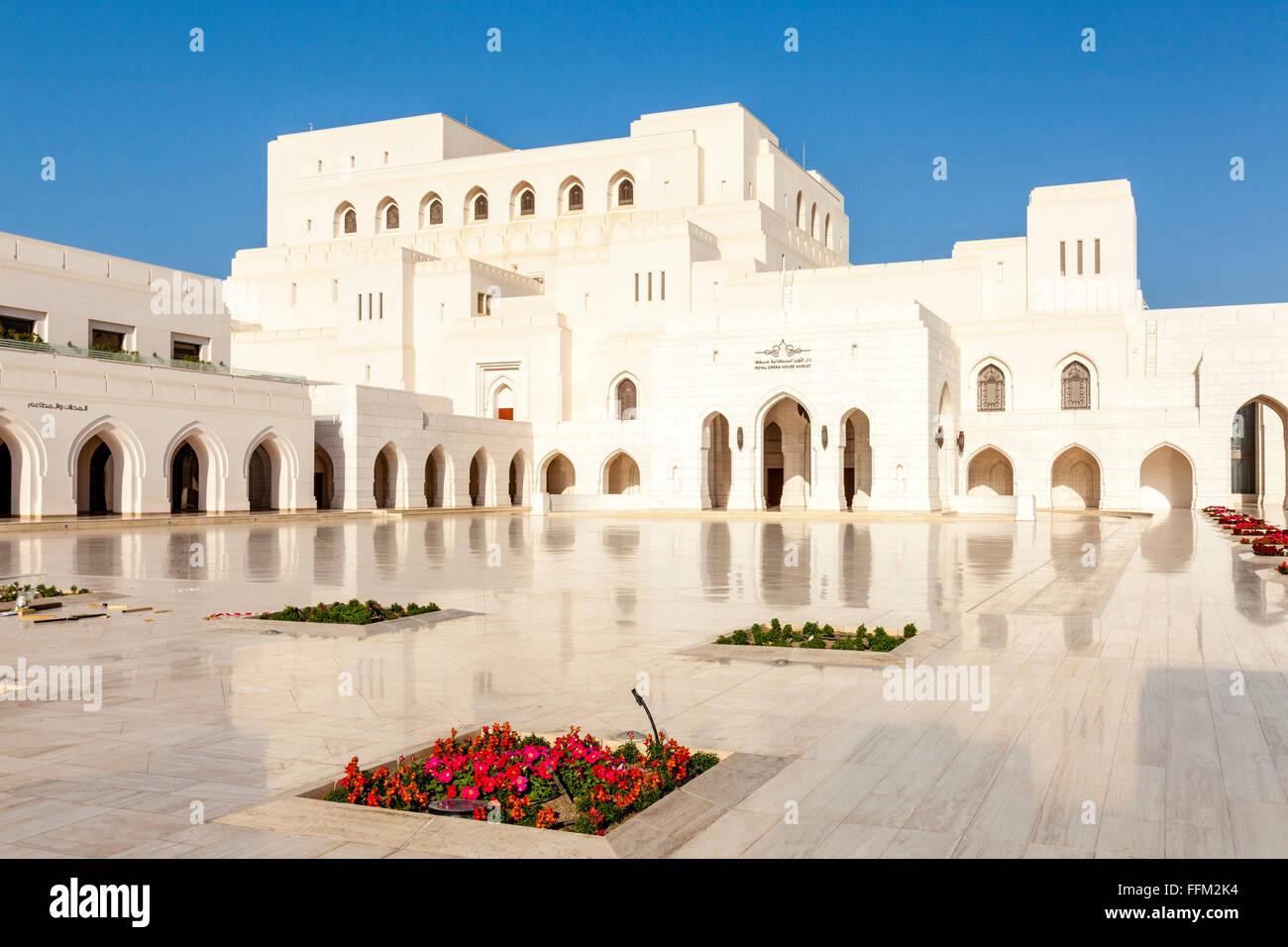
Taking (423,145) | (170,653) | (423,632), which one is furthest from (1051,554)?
(423,145)

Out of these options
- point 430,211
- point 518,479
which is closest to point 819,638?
point 518,479

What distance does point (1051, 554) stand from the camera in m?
20.3

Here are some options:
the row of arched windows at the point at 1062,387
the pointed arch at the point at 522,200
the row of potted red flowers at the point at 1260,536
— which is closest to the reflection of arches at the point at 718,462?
the row of arched windows at the point at 1062,387

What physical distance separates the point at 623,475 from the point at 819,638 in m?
43.7

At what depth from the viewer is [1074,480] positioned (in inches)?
1906

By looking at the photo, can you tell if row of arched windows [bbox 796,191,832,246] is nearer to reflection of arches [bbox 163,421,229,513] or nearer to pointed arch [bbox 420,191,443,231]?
pointed arch [bbox 420,191,443,231]

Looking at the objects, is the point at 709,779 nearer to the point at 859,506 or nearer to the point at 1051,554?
the point at 1051,554

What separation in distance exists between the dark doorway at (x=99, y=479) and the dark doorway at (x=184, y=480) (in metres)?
2.46

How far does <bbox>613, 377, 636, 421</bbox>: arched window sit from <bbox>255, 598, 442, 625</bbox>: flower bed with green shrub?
137ft

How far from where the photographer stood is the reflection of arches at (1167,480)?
4631cm

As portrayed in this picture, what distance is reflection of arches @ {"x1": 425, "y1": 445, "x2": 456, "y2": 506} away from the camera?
47281 mm

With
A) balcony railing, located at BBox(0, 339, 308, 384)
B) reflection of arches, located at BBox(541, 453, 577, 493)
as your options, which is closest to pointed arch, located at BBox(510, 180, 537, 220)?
reflection of arches, located at BBox(541, 453, 577, 493)

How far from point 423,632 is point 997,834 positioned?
732 cm

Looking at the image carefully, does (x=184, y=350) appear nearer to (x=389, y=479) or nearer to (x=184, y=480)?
(x=184, y=480)
